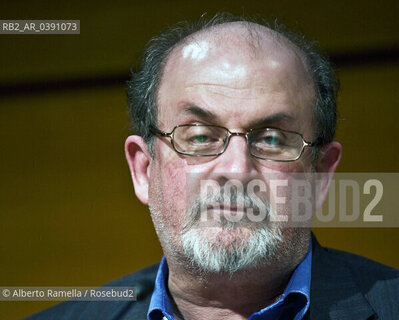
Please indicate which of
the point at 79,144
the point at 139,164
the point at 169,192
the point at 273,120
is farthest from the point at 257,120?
the point at 79,144

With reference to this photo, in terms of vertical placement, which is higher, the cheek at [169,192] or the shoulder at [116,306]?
the cheek at [169,192]

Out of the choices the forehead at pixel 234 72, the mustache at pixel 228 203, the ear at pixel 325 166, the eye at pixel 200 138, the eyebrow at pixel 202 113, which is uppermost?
the forehead at pixel 234 72

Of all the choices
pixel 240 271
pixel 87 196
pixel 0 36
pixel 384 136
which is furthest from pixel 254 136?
pixel 0 36

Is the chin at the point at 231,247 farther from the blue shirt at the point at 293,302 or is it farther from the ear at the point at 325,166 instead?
the ear at the point at 325,166

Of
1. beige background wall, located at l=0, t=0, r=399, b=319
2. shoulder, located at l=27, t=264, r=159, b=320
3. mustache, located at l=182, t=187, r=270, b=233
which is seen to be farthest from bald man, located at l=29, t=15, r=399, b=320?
beige background wall, located at l=0, t=0, r=399, b=319

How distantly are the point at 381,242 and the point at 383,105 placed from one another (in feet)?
1.77

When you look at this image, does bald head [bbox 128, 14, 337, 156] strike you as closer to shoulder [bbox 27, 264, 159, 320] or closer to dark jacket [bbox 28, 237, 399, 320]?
dark jacket [bbox 28, 237, 399, 320]

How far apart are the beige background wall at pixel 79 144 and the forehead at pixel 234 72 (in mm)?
869

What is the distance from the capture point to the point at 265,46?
1808 mm

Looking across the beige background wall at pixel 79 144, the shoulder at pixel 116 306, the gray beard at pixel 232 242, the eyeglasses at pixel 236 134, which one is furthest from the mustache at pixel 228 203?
the beige background wall at pixel 79 144

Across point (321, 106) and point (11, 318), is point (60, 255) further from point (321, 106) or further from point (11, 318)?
point (321, 106)

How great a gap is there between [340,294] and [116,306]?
71cm

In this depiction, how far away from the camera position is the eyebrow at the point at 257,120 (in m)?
1.71

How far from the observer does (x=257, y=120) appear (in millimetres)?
1704
